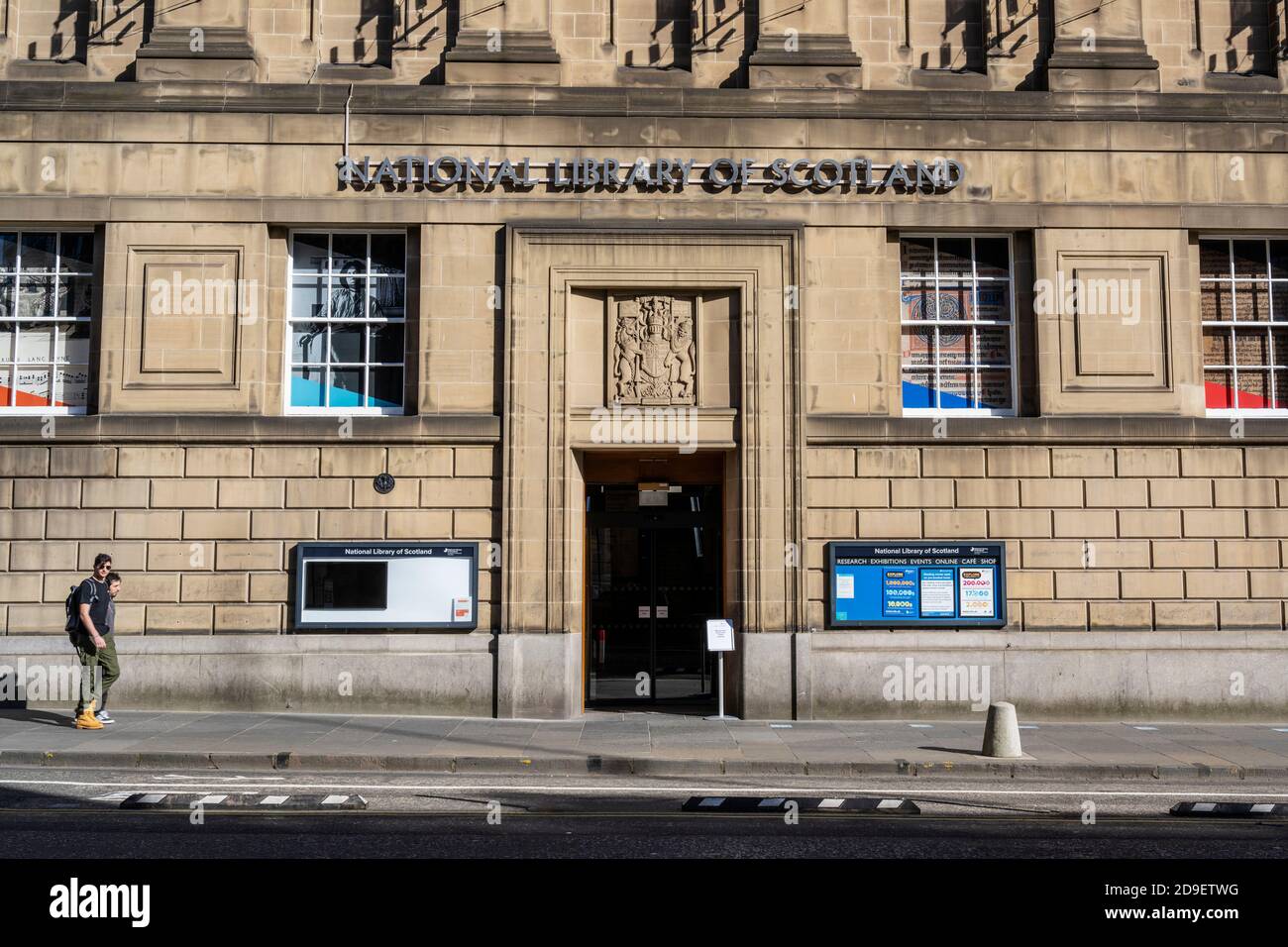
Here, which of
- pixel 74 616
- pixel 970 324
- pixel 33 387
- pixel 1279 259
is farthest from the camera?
pixel 1279 259

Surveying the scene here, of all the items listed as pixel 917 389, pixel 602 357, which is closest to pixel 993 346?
pixel 917 389

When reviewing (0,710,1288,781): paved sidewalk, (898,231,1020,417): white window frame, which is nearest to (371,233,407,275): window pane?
(0,710,1288,781): paved sidewalk

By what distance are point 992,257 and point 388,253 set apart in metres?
9.14

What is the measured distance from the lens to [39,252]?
16.5 metres

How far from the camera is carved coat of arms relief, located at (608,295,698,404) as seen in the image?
16.0 m

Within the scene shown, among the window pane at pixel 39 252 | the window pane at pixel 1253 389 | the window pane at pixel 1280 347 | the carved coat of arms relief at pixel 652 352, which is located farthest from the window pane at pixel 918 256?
the window pane at pixel 39 252

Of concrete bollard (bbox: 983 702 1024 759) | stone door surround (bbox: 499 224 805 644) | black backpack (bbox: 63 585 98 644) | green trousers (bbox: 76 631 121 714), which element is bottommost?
concrete bollard (bbox: 983 702 1024 759)

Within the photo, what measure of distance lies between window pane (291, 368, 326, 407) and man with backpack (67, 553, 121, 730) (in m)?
3.62

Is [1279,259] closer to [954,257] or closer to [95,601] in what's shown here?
[954,257]

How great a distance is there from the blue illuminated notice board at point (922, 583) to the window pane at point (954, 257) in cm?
418

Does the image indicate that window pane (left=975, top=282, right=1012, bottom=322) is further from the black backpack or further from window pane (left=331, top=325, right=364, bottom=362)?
the black backpack

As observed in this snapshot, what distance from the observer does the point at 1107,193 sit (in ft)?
53.5

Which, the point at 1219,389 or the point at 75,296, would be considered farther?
the point at 1219,389
